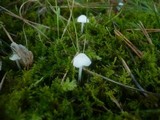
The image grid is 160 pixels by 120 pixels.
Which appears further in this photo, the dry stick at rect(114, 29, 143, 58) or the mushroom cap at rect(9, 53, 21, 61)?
the dry stick at rect(114, 29, 143, 58)

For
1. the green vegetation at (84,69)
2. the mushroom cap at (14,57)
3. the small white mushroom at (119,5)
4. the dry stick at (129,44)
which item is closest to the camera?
the green vegetation at (84,69)

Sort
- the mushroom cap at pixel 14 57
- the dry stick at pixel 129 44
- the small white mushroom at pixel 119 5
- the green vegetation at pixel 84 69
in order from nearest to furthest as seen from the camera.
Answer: the green vegetation at pixel 84 69 → the mushroom cap at pixel 14 57 → the dry stick at pixel 129 44 → the small white mushroom at pixel 119 5

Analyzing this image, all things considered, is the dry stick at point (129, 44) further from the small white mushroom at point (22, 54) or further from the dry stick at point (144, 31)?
the small white mushroom at point (22, 54)

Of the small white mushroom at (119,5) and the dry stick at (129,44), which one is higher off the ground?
the small white mushroom at (119,5)

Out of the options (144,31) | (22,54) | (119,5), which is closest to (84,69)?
(22,54)

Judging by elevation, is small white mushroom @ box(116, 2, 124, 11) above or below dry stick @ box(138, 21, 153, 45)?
above

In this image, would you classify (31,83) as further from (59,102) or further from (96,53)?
(96,53)

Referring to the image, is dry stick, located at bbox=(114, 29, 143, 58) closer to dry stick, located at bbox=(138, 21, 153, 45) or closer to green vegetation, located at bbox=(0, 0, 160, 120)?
green vegetation, located at bbox=(0, 0, 160, 120)

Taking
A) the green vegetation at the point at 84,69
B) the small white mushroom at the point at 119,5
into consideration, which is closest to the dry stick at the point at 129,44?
the green vegetation at the point at 84,69

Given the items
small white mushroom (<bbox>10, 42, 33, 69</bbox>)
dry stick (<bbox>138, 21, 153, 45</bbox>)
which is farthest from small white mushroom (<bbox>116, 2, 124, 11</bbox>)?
small white mushroom (<bbox>10, 42, 33, 69</bbox>)
